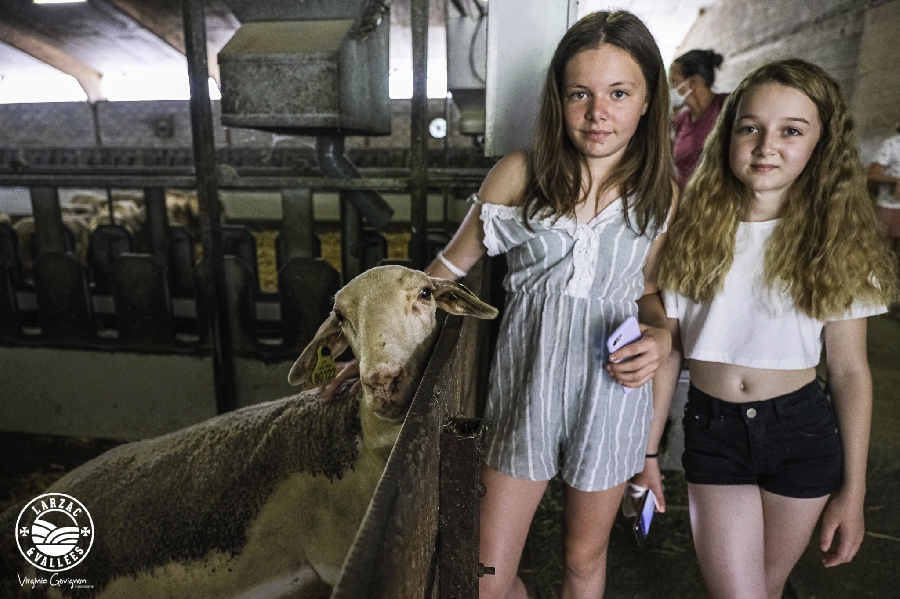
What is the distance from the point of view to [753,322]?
1.45 meters

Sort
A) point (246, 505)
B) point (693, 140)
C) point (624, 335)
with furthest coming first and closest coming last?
point (693, 140) < point (246, 505) < point (624, 335)

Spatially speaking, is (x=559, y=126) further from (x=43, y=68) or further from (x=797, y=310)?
(x=43, y=68)

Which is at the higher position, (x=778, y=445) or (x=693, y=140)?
(x=693, y=140)

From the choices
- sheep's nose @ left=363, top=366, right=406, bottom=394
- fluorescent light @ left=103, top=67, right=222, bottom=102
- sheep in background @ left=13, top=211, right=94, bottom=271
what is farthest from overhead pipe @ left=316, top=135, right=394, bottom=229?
fluorescent light @ left=103, top=67, right=222, bottom=102

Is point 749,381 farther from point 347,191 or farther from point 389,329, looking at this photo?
point 347,191

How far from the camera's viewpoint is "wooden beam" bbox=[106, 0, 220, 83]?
12711mm

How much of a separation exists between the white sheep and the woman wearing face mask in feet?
7.57

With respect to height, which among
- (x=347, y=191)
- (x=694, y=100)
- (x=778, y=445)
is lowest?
(x=778, y=445)

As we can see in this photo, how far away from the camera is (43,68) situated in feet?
54.3

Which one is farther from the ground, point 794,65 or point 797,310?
point 794,65

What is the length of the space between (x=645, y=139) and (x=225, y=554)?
65.3 inches

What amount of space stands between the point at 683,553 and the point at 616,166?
6.26 ft

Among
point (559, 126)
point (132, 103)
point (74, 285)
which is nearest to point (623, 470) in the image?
point (559, 126)

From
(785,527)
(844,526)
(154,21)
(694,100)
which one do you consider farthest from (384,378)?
(154,21)
